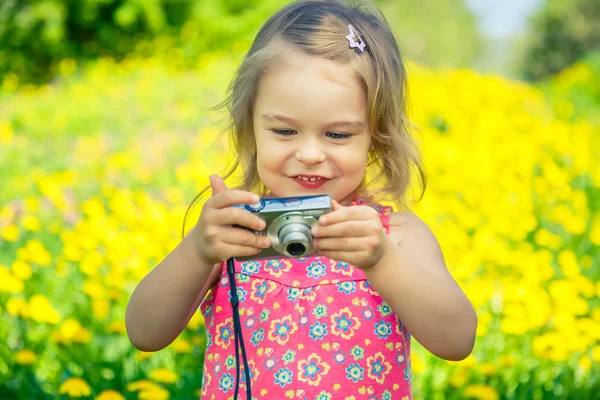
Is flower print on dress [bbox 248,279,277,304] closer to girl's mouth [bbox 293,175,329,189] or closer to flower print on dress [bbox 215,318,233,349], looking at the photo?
flower print on dress [bbox 215,318,233,349]

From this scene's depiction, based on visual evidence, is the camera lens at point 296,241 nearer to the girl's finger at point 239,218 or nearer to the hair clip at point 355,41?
the girl's finger at point 239,218

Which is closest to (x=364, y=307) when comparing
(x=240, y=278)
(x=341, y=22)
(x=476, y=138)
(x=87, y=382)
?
(x=240, y=278)

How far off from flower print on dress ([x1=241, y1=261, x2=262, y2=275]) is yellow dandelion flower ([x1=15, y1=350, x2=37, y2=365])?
108cm

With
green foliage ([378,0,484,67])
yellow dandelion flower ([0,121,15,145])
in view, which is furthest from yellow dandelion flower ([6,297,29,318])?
green foliage ([378,0,484,67])

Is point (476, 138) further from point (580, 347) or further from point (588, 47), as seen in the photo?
point (588, 47)

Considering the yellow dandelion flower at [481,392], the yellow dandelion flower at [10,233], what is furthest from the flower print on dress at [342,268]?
the yellow dandelion flower at [10,233]

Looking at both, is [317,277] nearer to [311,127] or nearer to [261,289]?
[261,289]

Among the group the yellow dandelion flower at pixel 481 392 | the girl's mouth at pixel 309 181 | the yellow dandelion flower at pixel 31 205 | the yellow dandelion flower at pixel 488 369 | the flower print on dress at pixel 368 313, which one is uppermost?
the yellow dandelion flower at pixel 31 205

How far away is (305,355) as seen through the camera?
1443 mm

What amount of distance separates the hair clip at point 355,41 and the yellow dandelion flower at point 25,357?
1.45 metres

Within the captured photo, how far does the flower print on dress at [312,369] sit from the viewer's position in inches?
56.3

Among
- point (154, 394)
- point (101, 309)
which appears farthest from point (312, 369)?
point (101, 309)

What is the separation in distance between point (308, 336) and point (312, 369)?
0.06m

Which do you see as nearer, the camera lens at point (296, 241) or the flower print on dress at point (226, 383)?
the camera lens at point (296, 241)
